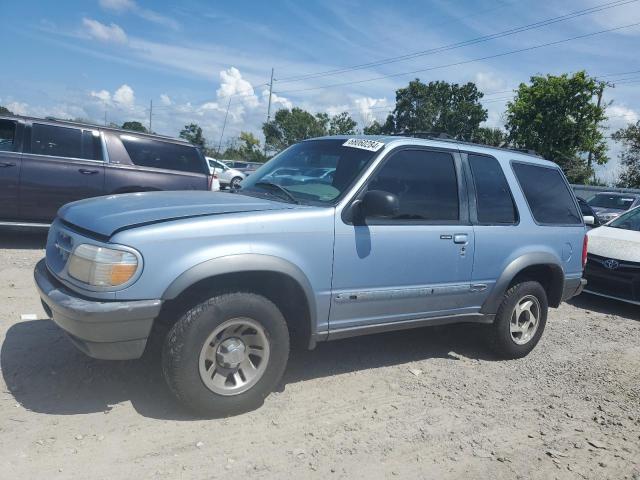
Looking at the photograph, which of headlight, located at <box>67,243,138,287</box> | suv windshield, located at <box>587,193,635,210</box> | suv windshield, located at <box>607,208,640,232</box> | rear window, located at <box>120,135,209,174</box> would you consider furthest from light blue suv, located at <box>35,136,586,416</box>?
suv windshield, located at <box>587,193,635,210</box>

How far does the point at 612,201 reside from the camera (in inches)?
720

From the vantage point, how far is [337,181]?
397 cm

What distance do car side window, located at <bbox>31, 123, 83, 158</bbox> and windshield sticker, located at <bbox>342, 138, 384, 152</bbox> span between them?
5253 mm

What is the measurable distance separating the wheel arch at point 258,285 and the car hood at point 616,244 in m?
5.63

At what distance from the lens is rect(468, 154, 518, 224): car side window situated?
462 cm

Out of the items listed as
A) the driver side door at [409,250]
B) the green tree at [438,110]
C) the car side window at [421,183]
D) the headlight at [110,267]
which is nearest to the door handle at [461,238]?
the driver side door at [409,250]

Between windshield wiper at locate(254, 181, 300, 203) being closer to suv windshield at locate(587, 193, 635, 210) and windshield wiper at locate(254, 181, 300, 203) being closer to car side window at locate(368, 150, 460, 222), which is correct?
car side window at locate(368, 150, 460, 222)

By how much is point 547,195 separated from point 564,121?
1202 inches

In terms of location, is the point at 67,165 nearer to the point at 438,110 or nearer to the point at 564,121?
the point at 564,121

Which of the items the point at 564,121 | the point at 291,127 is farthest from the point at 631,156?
the point at 291,127

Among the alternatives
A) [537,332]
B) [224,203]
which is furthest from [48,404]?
[537,332]

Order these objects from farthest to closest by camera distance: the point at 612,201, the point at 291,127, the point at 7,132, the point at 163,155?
the point at 291,127 → the point at 612,201 → the point at 163,155 → the point at 7,132

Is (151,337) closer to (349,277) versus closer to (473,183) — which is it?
(349,277)

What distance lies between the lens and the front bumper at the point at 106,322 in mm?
2986
